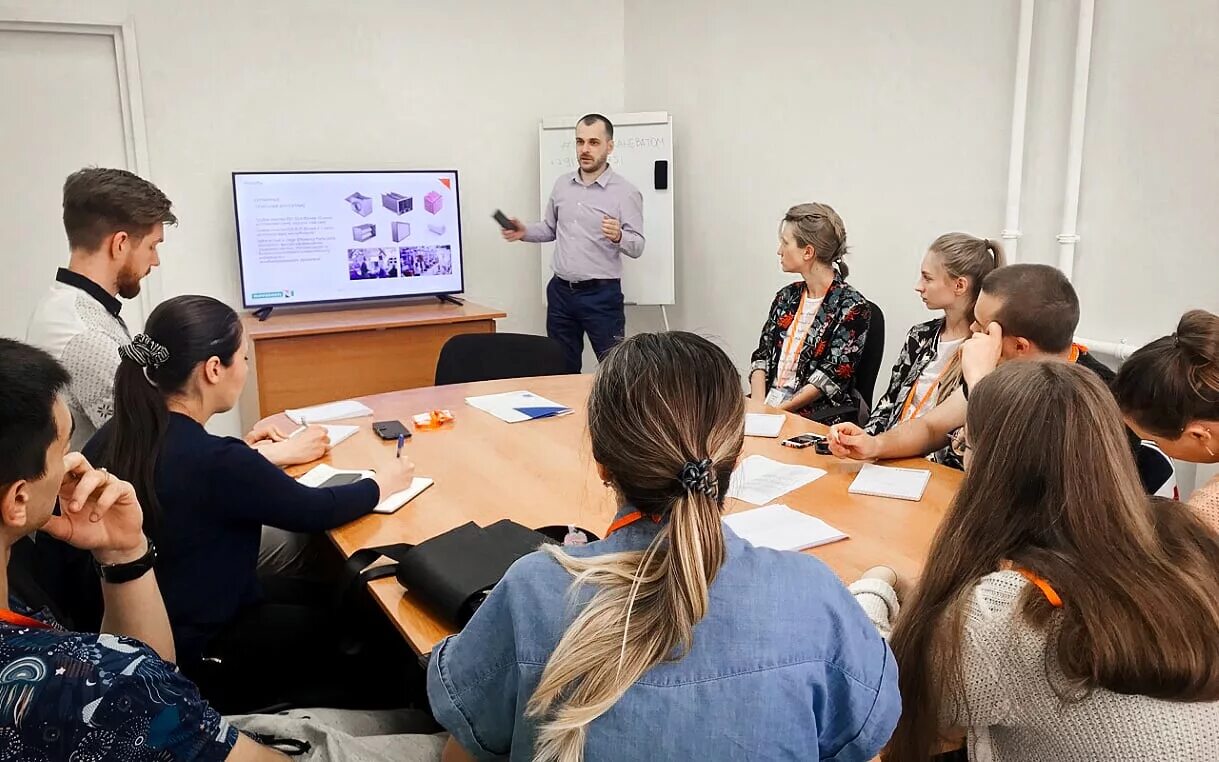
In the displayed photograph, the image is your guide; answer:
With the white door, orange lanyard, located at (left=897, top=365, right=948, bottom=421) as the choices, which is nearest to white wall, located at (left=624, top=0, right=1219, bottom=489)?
orange lanyard, located at (left=897, top=365, right=948, bottom=421)

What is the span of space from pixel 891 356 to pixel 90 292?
10.3 feet

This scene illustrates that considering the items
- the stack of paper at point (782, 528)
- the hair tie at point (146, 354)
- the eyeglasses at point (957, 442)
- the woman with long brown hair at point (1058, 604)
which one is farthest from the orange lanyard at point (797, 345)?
the hair tie at point (146, 354)

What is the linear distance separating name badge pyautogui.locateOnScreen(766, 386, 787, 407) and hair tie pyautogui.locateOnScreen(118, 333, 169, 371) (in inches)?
86.0

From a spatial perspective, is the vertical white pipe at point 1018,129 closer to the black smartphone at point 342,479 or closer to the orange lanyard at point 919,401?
the orange lanyard at point 919,401

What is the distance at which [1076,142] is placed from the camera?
3.13m

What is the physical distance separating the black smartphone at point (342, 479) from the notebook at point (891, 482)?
122 centimetres

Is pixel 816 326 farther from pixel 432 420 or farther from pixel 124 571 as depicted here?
pixel 124 571

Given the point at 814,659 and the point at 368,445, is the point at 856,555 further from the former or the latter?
the point at 368,445

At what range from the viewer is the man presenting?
490 cm

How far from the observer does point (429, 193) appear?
16.2ft

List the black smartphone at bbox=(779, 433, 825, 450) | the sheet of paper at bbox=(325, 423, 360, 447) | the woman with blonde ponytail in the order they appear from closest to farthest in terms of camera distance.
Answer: the woman with blonde ponytail, the black smartphone at bbox=(779, 433, 825, 450), the sheet of paper at bbox=(325, 423, 360, 447)

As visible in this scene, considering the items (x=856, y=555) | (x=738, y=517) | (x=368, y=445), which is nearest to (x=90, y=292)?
(x=368, y=445)

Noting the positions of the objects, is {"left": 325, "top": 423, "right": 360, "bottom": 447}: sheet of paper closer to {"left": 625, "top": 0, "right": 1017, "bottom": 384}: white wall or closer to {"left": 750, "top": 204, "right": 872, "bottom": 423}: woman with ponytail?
{"left": 750, "top": 204, "right": 872, "bottom": 423}: woman with ponytail

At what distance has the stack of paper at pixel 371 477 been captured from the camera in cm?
210
